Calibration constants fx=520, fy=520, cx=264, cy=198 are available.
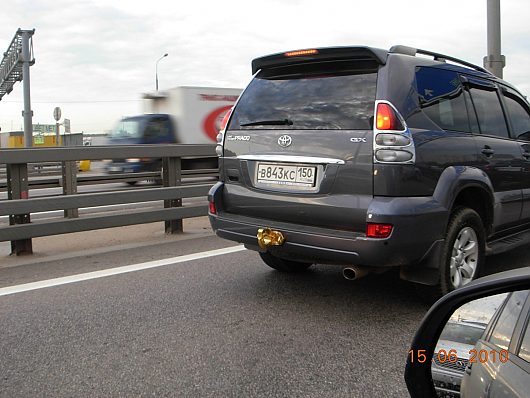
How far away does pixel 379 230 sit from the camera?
338 centimetres

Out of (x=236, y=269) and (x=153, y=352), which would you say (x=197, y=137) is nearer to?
(x=236, y=269)

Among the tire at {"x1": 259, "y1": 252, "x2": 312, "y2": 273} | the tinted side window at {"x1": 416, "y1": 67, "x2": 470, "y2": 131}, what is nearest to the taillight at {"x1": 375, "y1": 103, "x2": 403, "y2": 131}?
the tinted side window at {"x1": 416, "y1": 67, "x2": 470, "y2": 131}

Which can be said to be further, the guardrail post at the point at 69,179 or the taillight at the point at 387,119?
the guardrail post at the point at 69,179

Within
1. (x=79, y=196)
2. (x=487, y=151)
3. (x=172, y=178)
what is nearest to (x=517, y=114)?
(x=487, y=151)

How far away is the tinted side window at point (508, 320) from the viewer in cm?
146

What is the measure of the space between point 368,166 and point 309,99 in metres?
0.78

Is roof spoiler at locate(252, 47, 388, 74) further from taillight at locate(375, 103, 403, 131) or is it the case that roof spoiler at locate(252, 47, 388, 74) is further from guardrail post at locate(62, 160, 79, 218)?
guardrail post at locate(62, 160, 79, 218)

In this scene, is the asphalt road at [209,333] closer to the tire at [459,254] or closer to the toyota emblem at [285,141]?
the tire at [459,254]

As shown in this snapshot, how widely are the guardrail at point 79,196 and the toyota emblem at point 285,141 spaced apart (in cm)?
308

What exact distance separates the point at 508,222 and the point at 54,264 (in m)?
4.61

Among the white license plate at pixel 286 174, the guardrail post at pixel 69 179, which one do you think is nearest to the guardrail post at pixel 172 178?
the guardrail post at pixel 69 179

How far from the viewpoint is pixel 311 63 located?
13.1 feet

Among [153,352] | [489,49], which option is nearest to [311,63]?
[153,352]
